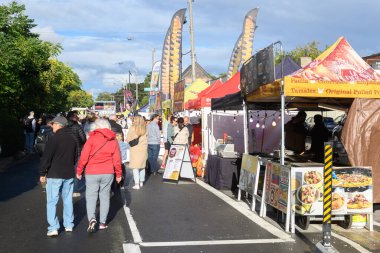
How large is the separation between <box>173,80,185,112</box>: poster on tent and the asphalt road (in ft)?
31.9

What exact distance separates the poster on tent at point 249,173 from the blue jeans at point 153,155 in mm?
4510

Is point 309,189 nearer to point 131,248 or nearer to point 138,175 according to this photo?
point 131,248

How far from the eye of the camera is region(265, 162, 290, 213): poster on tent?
725cm

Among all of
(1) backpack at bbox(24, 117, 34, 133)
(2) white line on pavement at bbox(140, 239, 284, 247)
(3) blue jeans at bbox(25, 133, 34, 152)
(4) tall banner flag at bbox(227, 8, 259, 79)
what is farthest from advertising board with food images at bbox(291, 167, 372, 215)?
(3) blue jeans at bbox(25, 133, 34, 152)

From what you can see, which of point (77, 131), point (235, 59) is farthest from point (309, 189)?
point (235, 59)

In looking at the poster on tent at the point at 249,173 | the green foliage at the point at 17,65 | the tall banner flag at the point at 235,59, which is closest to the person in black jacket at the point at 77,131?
the poster on tent at the point at 249,173

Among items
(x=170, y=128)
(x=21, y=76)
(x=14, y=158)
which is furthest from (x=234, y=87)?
(x=21, y=76)

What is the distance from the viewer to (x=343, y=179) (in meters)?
7.14

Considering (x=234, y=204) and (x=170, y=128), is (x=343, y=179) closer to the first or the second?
(x=234, y=204)

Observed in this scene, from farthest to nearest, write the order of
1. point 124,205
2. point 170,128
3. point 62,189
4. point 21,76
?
point 21,76 < point 170,128 < point 124,205 < point 62,189

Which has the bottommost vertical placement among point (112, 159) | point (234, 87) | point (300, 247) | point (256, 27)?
point (300, 247)

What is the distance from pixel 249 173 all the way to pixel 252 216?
3.66ft

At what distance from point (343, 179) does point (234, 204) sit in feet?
8.99

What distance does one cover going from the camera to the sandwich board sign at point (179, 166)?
40.7 feet
